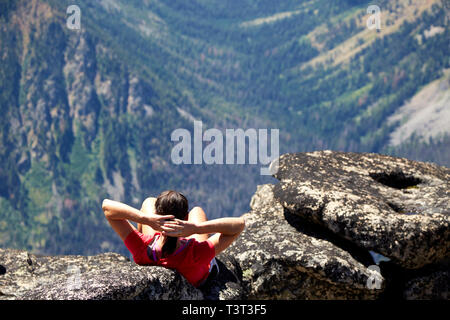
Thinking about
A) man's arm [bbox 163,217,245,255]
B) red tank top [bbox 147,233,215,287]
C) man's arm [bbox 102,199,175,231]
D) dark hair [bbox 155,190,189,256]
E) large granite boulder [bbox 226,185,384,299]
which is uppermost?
dark hair [bbox 155,190,189,256]

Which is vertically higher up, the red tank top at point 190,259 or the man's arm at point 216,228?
the man's arm at point 216,228

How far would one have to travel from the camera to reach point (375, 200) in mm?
13695

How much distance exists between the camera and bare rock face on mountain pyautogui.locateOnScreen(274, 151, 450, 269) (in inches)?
490

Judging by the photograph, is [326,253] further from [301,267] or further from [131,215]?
[131,215]

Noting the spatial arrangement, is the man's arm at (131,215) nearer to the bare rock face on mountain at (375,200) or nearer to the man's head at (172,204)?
the man's head at (172,204)

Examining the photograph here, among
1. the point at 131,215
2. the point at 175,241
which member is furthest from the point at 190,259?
the point at 131,215

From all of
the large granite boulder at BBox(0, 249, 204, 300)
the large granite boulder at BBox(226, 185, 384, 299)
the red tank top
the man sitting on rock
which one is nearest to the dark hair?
the man sitting on rock

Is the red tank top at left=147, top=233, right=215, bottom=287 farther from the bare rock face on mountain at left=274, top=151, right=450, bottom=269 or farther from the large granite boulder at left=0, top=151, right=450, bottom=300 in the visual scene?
the bare rock face on mountain at left=274, top=151, right=450, bottom=269

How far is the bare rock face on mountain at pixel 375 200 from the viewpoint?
12.5 meters

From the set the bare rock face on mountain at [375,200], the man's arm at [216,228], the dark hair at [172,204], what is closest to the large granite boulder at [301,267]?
the bare rock face on mountain at [375,200]

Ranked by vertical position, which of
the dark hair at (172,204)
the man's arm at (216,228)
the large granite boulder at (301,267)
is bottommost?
the large granite boulder at (301,267)

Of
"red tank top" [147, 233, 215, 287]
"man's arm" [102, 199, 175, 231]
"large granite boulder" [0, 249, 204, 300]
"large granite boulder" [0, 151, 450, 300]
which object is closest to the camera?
"large granite boulder" [0, 249, 204, 300]
